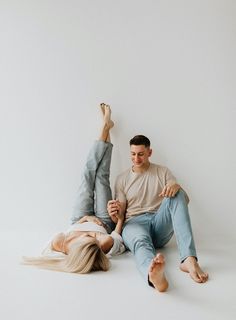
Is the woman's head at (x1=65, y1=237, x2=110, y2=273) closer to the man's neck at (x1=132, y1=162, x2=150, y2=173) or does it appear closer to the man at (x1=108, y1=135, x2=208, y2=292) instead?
the man at (x1=108, y1=135, x2=208, y2=292)

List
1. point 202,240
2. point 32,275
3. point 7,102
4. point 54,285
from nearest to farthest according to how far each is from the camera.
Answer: point 54,285
point 32,275
point 202,240
point 7,102

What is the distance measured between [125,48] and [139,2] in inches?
14.3

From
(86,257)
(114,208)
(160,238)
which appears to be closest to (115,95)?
Result: (114,208)

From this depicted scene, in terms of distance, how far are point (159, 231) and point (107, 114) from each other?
0.98m

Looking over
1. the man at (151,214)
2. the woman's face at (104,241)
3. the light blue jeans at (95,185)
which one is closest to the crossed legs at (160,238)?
the man at (151,214)

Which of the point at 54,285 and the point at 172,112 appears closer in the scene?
the point at 54,285

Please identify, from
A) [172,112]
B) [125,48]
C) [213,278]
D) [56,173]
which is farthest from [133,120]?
[213,278]

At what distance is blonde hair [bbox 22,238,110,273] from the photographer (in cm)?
200

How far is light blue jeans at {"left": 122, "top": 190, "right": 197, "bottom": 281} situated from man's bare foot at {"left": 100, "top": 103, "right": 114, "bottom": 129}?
0.75 m

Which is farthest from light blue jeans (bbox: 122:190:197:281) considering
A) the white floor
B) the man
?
the white floor

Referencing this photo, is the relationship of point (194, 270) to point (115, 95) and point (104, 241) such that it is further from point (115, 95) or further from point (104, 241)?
point (115, 95)

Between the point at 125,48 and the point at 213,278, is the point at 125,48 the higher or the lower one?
the higher one

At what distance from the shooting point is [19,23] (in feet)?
9.82

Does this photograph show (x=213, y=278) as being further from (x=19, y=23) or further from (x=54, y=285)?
(x=19, y=23)
